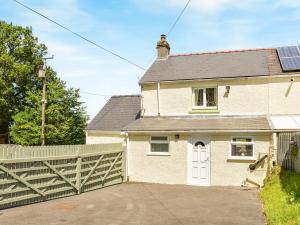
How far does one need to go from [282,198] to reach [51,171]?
8.79 m

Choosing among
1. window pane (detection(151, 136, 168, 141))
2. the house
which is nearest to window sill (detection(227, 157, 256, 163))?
the house

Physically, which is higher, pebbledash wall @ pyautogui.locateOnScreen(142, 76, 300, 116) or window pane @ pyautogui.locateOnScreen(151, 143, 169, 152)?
pebbledash wall @ pyautogui.locateOnScreen(142, 76, 300, 116)

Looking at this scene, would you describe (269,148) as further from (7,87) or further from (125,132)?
(7,87)

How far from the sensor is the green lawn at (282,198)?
967 centimetres

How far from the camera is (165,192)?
1648cm

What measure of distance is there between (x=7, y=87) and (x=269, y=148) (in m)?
33.6

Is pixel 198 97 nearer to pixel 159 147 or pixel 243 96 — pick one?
pixel 243 96

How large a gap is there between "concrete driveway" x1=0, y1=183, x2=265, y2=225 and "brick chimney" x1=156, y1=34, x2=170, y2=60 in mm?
11032

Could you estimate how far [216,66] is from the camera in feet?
73.2

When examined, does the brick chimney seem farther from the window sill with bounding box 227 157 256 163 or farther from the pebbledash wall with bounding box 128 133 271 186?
the window sill with bounding box 227 157 256 163

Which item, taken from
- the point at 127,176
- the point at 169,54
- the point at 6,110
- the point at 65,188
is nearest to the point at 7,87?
the point at 6,110

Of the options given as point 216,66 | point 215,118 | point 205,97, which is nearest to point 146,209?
point 215,118

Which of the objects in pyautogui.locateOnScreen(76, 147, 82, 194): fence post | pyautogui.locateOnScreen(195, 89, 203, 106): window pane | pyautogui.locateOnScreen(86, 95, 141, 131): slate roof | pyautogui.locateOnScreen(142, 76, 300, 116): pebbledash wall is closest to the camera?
pyautogui.locateOnScreen(76, 147, 82, 194): fence post

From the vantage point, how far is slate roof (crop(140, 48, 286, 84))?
20766 millimetres
